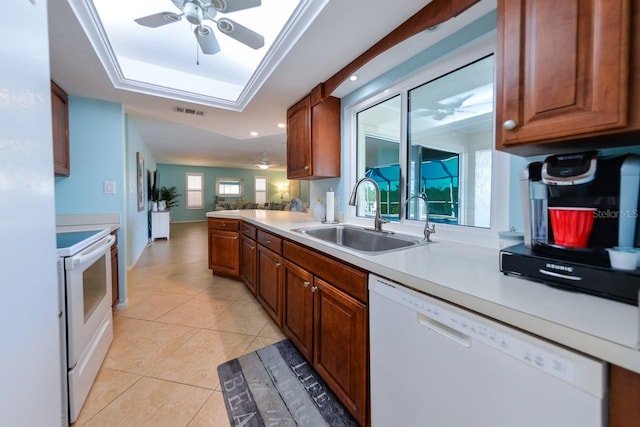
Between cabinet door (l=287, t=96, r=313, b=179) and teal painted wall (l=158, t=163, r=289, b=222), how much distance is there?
28.3ft

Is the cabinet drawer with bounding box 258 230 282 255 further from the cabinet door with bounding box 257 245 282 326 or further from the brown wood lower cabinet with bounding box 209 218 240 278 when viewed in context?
the brown wood lower cabinet with bounding box 209 218 240 278

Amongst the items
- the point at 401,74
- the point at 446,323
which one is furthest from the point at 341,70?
the point at 446,323

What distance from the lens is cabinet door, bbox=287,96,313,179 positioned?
238 centimetres

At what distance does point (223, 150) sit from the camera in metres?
6.79

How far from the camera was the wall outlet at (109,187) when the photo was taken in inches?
100.0

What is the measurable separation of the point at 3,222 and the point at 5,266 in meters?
0.12

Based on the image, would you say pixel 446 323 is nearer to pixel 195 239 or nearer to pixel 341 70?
pixel 341 70

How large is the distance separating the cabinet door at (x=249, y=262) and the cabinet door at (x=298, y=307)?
0.78 m

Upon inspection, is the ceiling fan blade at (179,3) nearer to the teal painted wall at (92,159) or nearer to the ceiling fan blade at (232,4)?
the ceiling fan blade at (232,4)

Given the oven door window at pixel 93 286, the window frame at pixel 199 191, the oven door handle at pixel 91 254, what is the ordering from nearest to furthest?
the oven door handle at pixel 91 254
the oven door window at pixel 93 286
the window frame at pixel 199 191

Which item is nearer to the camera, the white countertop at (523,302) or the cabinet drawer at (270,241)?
the white countertop at (523,302)

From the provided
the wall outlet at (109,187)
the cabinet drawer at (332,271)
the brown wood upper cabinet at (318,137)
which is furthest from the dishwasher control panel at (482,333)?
the wall outlet at (109,187)

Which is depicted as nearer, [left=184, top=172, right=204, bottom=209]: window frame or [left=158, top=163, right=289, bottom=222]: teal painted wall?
[left=158, top=163, right=289, bottom=222]: teal painted wall

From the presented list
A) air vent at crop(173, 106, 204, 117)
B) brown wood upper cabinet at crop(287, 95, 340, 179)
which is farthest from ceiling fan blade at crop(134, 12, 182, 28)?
air vent at crop(173, 106, 204, 117)
